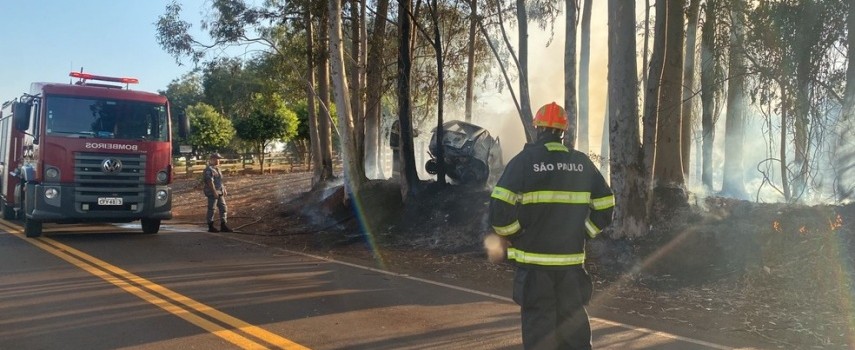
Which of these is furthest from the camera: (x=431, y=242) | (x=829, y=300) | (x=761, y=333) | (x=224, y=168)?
(x=224, y=168)

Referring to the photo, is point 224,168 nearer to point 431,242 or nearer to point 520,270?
point 431,242

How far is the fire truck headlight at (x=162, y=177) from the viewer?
1353cm

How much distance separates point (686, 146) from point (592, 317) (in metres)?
10.6

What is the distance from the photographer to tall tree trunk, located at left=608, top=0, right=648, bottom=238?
10578 mm

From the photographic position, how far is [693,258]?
980 centimetres

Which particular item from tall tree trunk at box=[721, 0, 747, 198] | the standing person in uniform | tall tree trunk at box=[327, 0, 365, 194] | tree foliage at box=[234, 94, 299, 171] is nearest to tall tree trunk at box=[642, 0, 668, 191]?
tall tree trunk at box=[721, 0, 747, 198]

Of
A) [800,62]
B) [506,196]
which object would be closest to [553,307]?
[506,196]

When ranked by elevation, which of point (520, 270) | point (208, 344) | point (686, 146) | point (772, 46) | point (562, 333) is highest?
point (772, 46)

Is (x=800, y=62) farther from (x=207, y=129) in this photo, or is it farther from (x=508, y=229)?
(x=207, y=129)

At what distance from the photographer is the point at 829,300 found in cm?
779

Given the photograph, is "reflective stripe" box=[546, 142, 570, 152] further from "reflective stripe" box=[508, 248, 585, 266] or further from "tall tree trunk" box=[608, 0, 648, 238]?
"tall tree trunk" box=[608, 0, 648, 238]

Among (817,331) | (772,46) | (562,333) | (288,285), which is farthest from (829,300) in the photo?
(288,285)

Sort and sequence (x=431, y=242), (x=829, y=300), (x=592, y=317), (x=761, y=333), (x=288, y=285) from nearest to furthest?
(x=761, y=333) → (x=592, y=317) → (x=829, y=300) → (x=288, y=285) → (x=431, y=242)

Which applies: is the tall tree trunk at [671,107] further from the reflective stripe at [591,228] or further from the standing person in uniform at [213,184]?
the standing person in uniform at [213,184]
